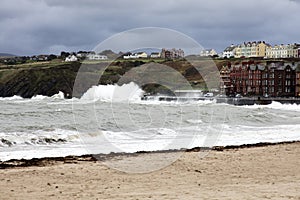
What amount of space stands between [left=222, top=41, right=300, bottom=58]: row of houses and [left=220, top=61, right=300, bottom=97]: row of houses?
69099 mm

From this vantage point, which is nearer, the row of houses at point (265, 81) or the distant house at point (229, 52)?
the row of houses at point (265, 81)

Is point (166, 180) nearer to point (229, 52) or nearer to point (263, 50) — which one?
point (263, 50)

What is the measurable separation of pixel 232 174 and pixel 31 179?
16.1 feet

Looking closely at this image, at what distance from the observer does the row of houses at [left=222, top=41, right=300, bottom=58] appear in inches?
6732

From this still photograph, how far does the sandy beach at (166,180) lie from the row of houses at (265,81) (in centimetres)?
8198

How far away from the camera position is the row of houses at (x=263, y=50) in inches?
6732

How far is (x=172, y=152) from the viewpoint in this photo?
16.0 meters

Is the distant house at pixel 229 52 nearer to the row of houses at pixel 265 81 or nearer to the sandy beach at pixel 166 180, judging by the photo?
the row of houses at pixel 265 81

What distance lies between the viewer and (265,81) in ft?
326

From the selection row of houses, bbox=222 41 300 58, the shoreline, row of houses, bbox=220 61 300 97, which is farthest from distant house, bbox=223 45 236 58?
the shoreline

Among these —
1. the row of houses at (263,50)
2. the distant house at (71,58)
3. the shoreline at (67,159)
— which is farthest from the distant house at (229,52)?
the shoreline at (67,159)

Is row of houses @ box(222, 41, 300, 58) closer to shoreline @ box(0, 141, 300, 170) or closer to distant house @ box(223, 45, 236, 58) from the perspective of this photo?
distant house @ box(223, 45, 236, 58)

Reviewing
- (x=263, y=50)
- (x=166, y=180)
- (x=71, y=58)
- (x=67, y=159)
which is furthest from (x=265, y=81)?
(x=166, y=180)

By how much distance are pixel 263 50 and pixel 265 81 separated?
268 feet
